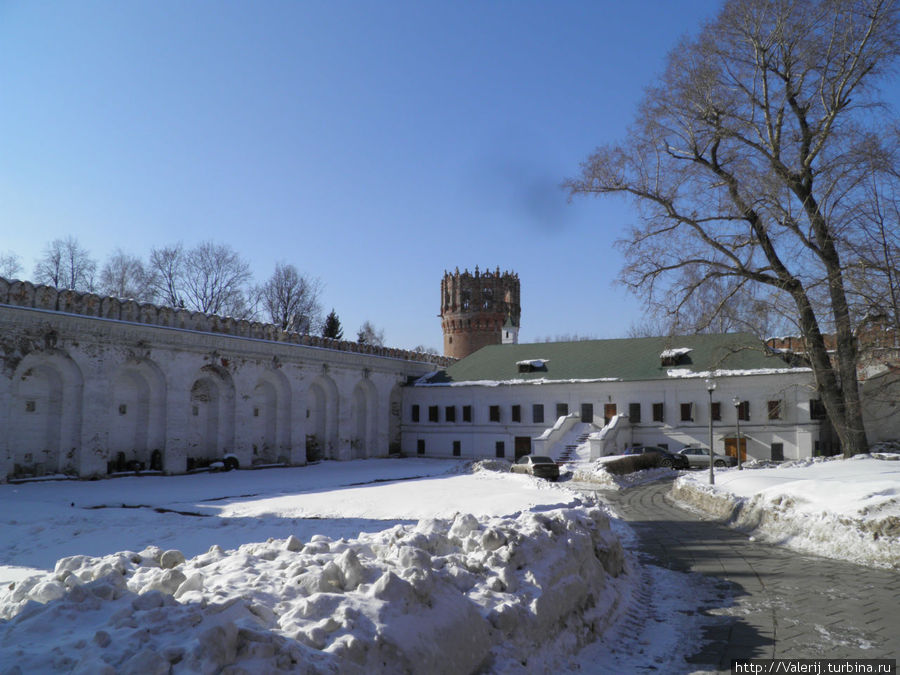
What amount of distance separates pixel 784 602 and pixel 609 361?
35950mm

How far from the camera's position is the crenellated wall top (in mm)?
26922

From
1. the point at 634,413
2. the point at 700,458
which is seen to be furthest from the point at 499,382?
the point at 700,458

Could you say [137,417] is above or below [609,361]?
below

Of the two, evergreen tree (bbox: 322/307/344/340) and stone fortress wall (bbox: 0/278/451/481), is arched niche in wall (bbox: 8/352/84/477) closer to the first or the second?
stone fortress wall (bbox: 0/278/451/481)

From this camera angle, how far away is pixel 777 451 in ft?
123

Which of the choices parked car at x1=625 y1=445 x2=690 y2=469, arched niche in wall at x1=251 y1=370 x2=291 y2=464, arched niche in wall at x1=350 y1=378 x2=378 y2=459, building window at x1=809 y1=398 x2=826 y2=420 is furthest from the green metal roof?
arched niche in wall at x1=251 y1=370 x2=291 y2=464

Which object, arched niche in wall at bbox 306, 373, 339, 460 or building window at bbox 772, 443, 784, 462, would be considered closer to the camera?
building window at bbox 772, 443, 784, 462

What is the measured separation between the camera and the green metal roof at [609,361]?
39.2 metres

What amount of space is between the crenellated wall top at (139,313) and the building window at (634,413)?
1799 cm

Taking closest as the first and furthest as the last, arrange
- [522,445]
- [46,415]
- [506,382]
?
[46,415] < [522,445] < [506,382]

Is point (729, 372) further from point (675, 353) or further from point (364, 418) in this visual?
point (364, 418)

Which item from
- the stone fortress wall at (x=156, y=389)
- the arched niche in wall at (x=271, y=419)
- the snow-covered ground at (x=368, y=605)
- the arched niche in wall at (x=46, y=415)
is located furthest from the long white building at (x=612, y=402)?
the snow-covered ground at (x=368, y=605)

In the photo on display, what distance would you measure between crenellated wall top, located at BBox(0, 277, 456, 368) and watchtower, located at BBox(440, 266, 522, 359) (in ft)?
89.1

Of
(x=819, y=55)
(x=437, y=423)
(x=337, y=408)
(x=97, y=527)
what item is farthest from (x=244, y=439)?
(x=819, y=55)
